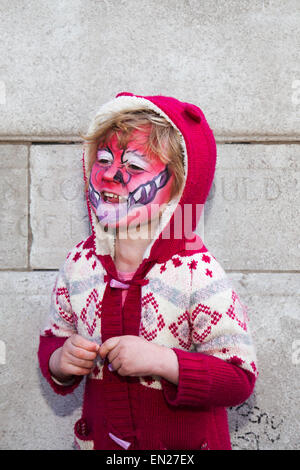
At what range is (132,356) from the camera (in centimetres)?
156

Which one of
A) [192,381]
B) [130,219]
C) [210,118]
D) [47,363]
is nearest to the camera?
[192,381]

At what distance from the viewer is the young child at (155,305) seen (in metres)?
1.61

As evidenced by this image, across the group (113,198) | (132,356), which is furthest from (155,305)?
(113,198)

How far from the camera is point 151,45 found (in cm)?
239

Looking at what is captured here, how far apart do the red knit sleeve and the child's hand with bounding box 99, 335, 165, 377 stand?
0.09 metres

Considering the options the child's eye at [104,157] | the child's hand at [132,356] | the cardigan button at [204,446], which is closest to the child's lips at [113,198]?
the child's eye at [104,157]

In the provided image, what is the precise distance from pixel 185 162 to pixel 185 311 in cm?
58

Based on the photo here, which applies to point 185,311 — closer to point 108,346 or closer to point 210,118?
point 108,346

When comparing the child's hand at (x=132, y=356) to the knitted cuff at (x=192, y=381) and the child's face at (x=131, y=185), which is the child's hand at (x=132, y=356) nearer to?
the knitted cuff at (x=192, y=381)

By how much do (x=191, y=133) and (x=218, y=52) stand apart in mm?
933

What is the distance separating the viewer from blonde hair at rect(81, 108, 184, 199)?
1.68 m

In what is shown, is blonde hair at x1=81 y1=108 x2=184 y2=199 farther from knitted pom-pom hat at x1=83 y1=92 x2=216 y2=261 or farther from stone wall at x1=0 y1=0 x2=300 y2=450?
stone wall at x1=0 y1=0 x2=300 y2=450

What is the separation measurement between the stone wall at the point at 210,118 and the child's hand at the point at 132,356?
94cm

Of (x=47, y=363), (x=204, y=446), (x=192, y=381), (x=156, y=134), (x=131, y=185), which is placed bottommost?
(x=204, y=446)
